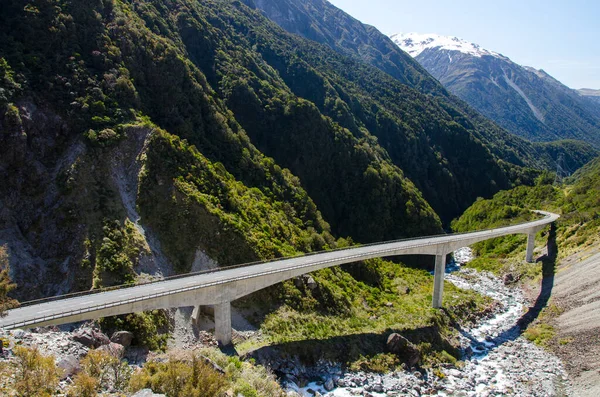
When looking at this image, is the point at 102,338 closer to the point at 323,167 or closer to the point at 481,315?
the point at 481,315

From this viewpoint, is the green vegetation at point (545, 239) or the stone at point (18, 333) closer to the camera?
the stone at point (18, 333)

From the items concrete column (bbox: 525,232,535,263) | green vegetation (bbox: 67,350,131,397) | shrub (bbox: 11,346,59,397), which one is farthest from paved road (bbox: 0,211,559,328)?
concrete column (bbox: 525,232,535,263)

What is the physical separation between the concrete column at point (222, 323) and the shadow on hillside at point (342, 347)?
251 cm

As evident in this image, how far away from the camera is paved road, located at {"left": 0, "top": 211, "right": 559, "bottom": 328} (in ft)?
89.3

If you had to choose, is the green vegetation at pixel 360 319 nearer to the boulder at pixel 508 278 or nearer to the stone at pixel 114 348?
the stone at pixel 114 348

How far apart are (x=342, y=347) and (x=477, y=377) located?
13.3 meters

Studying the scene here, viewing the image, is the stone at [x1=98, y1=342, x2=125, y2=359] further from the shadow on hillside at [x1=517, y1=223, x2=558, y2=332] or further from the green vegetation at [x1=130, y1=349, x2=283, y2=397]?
the shadow on hillside at [x1=517, y1=223, x2=558, y2=332]

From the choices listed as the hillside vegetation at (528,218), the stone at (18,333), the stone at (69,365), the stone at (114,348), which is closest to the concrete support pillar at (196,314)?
the stone at (114,348)

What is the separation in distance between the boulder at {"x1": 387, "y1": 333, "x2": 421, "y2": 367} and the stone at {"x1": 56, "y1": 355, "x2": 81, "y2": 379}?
28.4m

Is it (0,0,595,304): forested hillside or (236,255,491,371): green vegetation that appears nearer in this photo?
(236,255,491,371): green vegetation

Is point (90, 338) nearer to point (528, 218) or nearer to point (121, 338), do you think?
point (121, 338)

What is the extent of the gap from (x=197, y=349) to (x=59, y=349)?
1109 centimetres

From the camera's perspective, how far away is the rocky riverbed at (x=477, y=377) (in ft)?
113

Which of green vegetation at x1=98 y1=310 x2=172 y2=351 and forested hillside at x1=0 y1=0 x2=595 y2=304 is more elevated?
forested hillside at x1=0 y1=0 x2=595 y2=304
